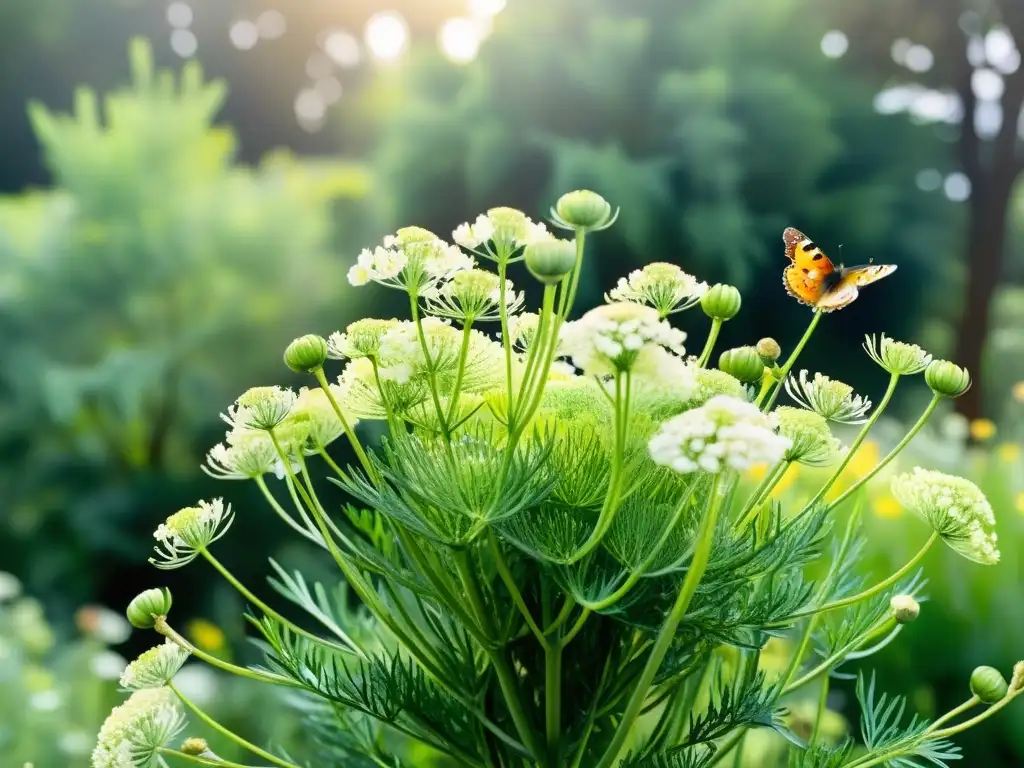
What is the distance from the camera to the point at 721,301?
35 cm

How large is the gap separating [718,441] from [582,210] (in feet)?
0.30

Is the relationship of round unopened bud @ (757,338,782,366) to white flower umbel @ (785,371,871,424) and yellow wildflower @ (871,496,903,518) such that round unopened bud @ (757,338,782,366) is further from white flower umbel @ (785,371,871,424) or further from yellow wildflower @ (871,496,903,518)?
yellow wildflower @ (871,496,903,518)

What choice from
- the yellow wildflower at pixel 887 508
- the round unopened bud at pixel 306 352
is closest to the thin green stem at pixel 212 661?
the round unopened bud at pixel 306 352

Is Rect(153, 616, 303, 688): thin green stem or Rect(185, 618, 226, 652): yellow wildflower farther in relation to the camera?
Rect(185, 618, 226, 652): yellow wildflower

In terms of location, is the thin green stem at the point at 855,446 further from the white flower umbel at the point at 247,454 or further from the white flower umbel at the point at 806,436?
the white flower umbel at the point at 247,454

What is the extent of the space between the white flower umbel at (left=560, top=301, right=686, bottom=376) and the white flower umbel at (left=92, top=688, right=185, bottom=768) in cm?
24

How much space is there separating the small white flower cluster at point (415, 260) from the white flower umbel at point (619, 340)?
83 millimetres

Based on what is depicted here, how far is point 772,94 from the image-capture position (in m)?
2.77

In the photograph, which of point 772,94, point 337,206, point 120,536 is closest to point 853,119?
point 772,94

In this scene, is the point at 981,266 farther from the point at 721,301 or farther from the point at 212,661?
the point at 212,661

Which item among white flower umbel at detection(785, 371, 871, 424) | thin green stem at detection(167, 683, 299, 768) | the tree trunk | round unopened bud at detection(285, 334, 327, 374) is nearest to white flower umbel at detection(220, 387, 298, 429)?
round unopened bud at detection(285, 334, 327, 374)

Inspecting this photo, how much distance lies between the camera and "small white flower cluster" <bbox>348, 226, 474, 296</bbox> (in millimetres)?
333

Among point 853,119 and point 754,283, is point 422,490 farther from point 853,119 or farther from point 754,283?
point 853,119

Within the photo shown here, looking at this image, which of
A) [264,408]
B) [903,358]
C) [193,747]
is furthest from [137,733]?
[903,358]
